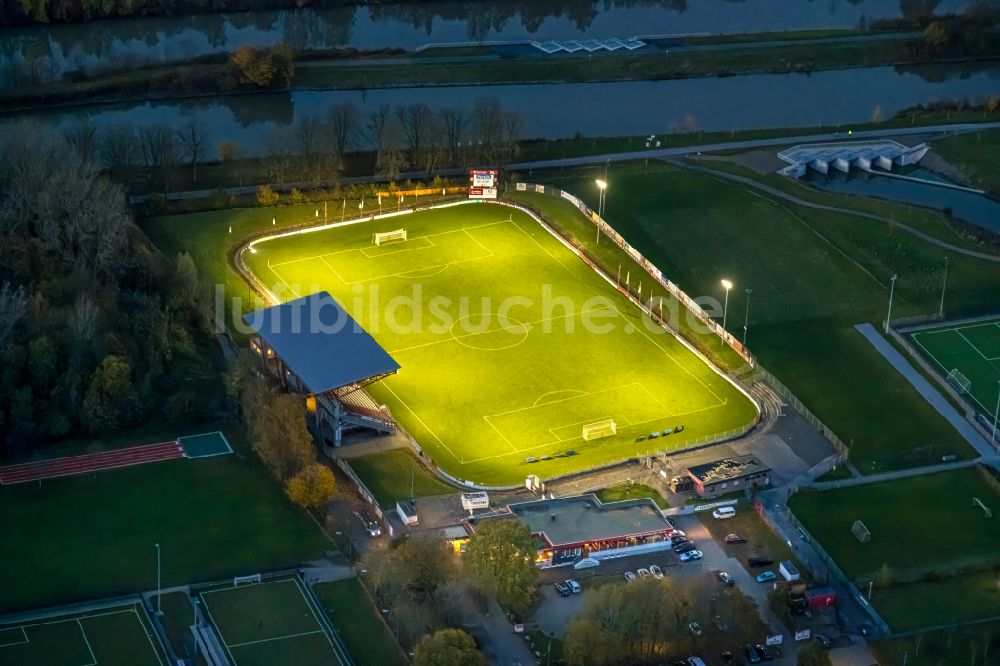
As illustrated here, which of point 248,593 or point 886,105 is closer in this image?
point 248,593

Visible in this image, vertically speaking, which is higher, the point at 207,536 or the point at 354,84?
the point at 354,84

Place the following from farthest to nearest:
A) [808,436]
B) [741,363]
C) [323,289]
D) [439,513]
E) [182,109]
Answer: [182,109], [323,289], [741,363], [808,436], [439,513]

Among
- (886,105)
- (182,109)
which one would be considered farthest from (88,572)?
(886,105)

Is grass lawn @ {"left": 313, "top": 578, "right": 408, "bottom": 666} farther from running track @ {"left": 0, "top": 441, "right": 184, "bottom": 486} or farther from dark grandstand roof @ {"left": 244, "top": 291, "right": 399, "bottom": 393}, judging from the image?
running track @ {"left": 0, "top": 441, "right": 184, "bottom": 486}

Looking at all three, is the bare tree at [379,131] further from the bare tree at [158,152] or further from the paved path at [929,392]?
the paved path at [929,392]

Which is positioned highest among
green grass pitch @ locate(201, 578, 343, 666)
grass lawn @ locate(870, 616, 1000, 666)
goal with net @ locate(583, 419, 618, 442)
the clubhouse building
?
goal with net @ locate(583, 419, 618, 442)

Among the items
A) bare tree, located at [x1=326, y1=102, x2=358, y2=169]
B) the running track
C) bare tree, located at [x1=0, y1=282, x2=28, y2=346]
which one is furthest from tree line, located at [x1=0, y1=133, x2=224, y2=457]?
bare tree, located at [x1=326, y1=102, x2=358, y2=169]

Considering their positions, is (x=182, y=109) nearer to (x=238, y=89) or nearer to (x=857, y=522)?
(x=238, y=89)

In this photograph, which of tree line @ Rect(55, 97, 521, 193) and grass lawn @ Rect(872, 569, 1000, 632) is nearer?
grass lawn @ Rect(872, 569, 1000, 632)
